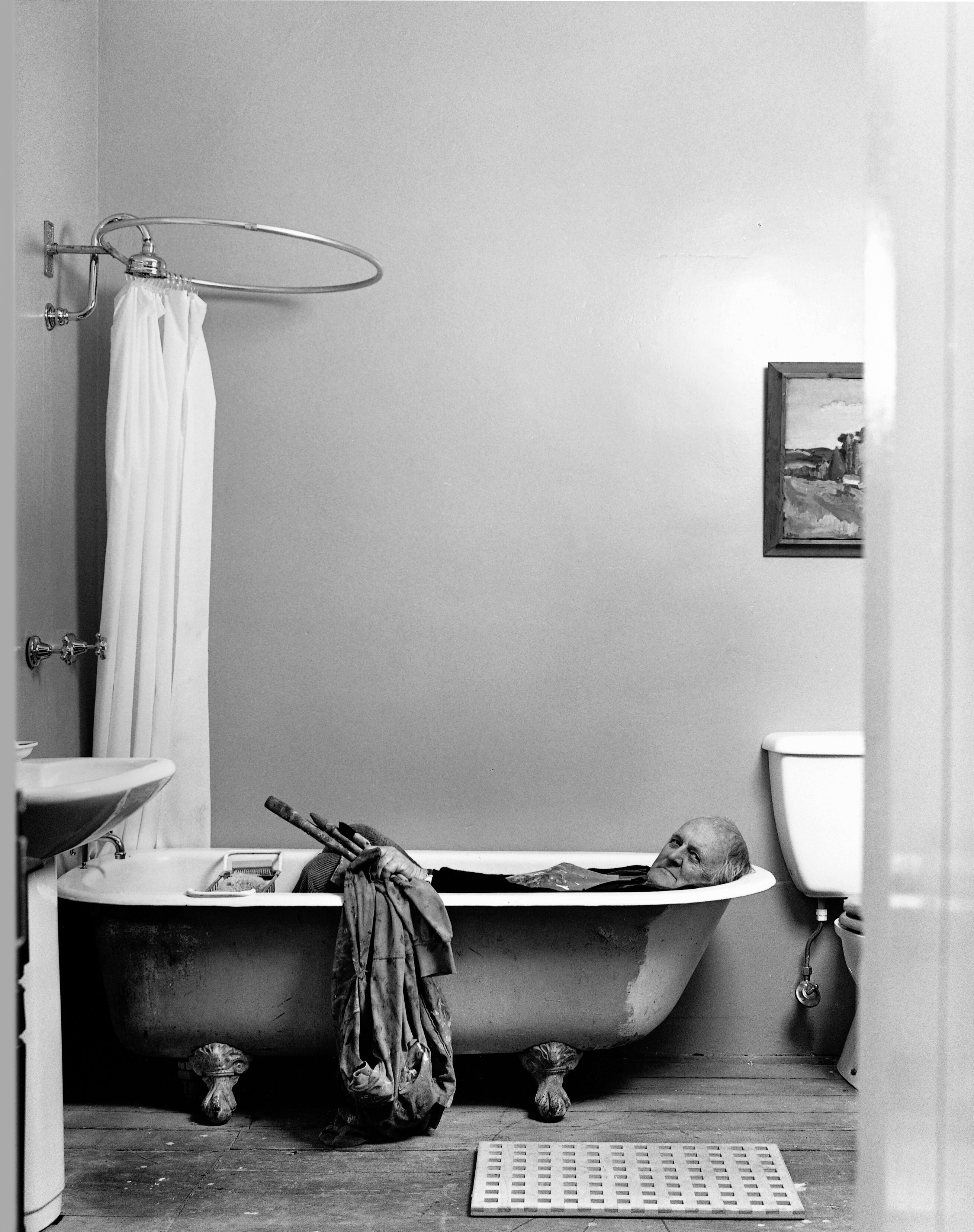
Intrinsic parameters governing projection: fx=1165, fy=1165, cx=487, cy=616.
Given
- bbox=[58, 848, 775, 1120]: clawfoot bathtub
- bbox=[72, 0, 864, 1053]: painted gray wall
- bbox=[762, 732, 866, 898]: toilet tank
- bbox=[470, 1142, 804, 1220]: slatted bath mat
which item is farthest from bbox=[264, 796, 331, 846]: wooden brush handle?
bbox=[762, 732, 866, 898]: toilet tank

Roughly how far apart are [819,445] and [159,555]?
1.70m

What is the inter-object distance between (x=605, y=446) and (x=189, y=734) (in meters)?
1.30

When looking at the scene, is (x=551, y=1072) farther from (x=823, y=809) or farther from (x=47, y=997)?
(x=47, y=997)

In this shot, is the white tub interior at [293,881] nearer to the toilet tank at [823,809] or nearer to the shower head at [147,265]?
the toilet tank at [823,809]

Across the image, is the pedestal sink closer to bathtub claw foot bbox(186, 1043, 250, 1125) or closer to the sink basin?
the sink basin

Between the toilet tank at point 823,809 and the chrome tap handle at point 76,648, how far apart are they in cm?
169

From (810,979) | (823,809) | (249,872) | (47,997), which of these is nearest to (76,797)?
(47,997)

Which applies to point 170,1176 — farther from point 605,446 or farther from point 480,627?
point 605,446

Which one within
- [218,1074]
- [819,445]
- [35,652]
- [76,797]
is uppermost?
[819,445]

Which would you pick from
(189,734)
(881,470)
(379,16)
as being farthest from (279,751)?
(881,470)

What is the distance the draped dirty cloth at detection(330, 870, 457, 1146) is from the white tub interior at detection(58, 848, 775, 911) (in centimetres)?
7

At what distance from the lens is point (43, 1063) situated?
6.76ft

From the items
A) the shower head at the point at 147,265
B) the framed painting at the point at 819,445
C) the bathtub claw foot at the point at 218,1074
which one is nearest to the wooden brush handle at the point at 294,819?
the bathtub claw foot at the point at 218,1074

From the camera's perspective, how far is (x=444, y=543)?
10.1ft
